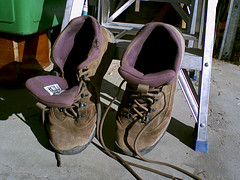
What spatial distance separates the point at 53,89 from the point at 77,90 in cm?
9

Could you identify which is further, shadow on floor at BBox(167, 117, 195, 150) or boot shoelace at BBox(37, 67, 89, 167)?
shadow on floor at BBox(167, 117, 195, 150)

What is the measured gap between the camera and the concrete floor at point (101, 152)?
3.17ft

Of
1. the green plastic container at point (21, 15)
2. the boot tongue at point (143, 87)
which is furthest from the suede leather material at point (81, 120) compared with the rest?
the green plastic container at point (21, 15)

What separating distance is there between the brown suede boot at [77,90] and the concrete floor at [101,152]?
73 mm

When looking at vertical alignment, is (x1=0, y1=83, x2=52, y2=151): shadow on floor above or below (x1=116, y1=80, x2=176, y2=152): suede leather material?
below

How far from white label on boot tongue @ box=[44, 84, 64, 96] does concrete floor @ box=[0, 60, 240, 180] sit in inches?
9.4

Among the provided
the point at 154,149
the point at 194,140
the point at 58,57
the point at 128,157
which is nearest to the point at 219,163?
the point at 194,140

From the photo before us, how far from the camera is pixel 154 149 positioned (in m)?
1.12

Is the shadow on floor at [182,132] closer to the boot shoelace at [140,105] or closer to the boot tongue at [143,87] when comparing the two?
the boot shoelace at [140,105]

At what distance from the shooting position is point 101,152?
1084mm

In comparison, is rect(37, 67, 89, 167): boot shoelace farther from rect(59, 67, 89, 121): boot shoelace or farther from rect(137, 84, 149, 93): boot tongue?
rect(137, 84, 149, 93): boot tongue

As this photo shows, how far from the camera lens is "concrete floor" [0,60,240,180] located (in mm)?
966

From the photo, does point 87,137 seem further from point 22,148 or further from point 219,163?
point 219,163

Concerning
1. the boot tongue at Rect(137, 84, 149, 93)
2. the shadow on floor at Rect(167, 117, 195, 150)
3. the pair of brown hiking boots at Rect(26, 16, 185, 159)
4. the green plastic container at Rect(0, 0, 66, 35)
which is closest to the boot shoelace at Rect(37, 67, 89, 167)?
the pair of brown hiking boots at Rect(26, 16, 185, 159)
